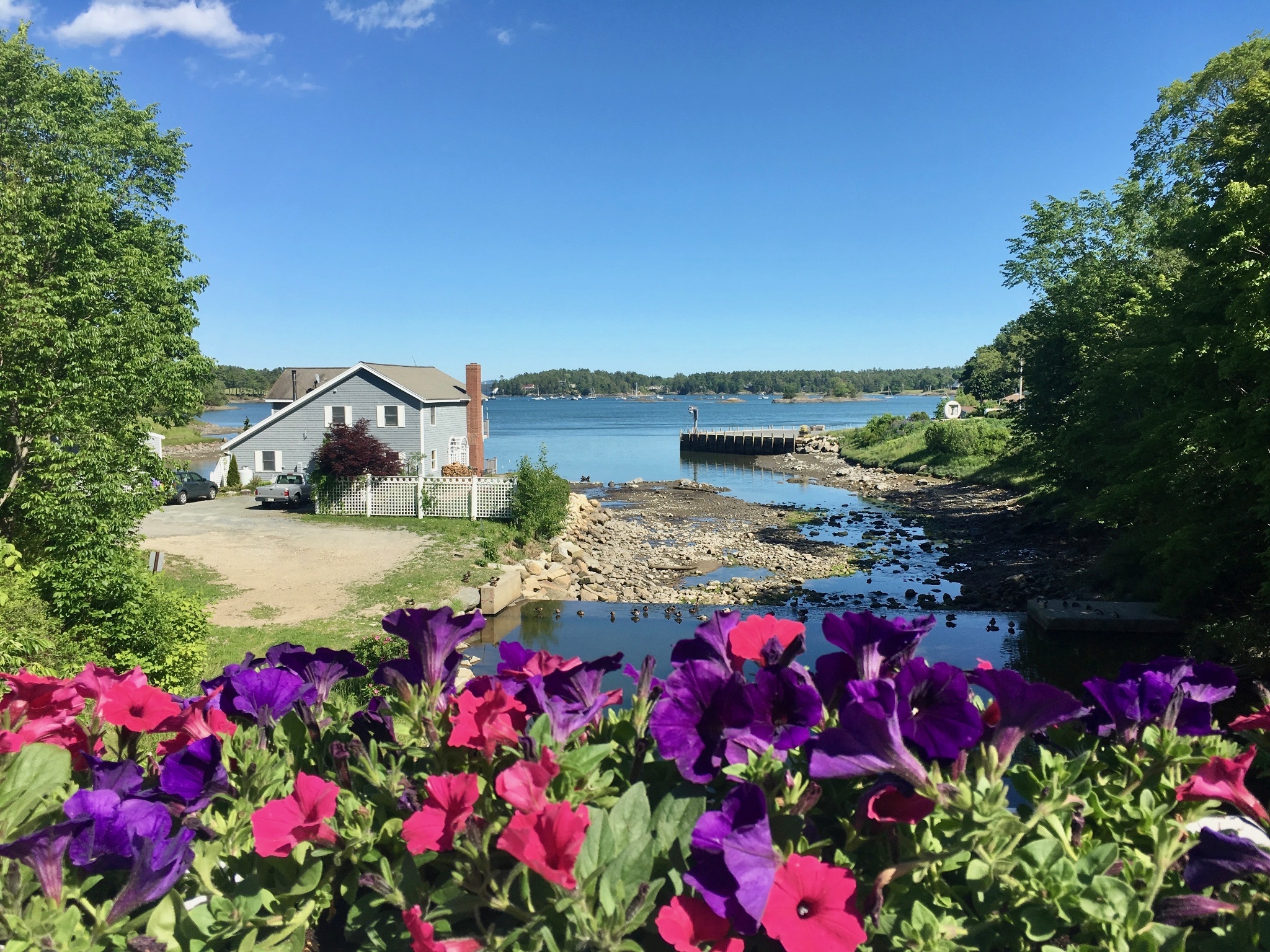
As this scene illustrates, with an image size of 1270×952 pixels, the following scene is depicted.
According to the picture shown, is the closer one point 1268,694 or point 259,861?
point 259,861

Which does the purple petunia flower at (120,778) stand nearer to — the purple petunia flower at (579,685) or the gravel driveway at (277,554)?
the purple petunia flower at (579,685)

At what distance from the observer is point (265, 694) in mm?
1562

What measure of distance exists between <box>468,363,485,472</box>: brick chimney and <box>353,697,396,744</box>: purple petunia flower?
36.6 metres

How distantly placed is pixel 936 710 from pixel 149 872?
1204 millimetres

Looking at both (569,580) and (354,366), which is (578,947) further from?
(354,366)

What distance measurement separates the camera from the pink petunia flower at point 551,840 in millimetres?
977

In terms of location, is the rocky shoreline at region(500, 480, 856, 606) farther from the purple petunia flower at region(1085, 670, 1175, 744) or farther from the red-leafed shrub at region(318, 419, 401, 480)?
the purple petunia flower at region(1085, 670, 1175, 744)

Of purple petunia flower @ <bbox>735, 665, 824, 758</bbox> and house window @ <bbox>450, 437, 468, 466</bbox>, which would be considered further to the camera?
house window @ <bbox>450, 437, 468, 466</bbox>

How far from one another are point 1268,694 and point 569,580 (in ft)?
65.9

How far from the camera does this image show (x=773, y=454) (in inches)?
2712

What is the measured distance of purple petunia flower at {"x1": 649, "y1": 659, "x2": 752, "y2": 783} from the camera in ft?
4.09

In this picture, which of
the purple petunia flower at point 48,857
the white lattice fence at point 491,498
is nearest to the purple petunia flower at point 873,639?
the purple petunia flower at point 48,857

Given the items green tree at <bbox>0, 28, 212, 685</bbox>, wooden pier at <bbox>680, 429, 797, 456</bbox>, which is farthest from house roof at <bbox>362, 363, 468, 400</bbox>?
wooden pier at <bbox>680, 429, 797, 456</bbox>

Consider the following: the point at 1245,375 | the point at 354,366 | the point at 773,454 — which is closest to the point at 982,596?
the point at 1245,375
